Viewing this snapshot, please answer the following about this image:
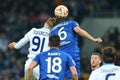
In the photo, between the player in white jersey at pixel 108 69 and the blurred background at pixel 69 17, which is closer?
the player in white jersey at pixel 108 69

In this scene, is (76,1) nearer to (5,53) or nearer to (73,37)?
(5,53)

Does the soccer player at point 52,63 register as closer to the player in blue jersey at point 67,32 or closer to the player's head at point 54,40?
the player's head at point 54,40


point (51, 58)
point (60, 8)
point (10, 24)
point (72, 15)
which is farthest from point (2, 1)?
point (51, 58)

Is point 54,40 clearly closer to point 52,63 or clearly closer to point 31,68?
point 52,63

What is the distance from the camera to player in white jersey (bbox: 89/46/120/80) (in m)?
→ 11.4

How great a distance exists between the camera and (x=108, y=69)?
11.5 meters

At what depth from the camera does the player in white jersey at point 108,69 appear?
11359mm

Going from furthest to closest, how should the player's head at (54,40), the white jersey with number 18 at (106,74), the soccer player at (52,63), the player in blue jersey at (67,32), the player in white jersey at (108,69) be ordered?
the player in blue jersey at (67,32) → the soccer player at (52,63) → the player's head at (54,40) → the white jersey with number 18 at (106,74) → the player in white jersey at (108,69)

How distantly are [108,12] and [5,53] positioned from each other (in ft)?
16.9

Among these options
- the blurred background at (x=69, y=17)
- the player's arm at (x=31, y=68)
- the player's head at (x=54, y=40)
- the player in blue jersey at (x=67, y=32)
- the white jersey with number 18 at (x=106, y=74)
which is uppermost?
the blurred background at (x=69, y=17)

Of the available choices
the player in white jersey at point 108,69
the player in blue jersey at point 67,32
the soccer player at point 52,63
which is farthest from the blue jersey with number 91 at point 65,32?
the player in white jersey at point 108,69

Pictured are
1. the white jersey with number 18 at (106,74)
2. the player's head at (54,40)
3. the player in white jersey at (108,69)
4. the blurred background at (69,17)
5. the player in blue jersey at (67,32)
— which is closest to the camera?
the player in white jersey at (108,69)

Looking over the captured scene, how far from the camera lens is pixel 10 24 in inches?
1032

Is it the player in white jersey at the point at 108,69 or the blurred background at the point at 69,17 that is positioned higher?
the blurred background at the point at 69,17
